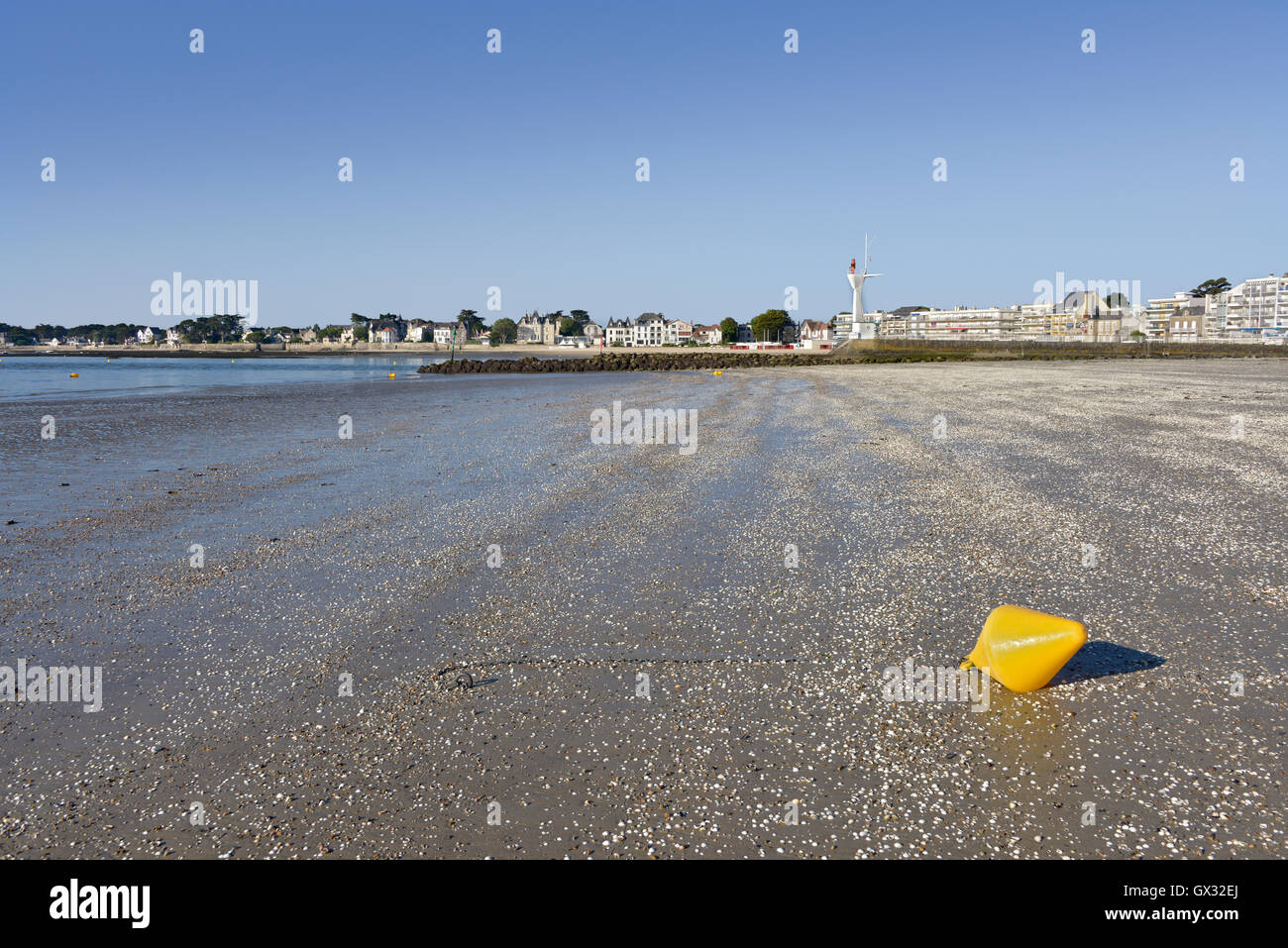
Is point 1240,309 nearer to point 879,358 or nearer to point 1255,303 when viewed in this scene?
point 1255,303

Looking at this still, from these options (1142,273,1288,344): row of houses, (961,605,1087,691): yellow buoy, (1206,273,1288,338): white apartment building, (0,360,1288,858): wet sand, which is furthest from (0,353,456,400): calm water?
(1206,273,1288,338): white apartment building

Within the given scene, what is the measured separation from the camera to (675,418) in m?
22.8

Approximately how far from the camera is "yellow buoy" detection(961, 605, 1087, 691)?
4.67m

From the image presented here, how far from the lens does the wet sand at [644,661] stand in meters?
3.46

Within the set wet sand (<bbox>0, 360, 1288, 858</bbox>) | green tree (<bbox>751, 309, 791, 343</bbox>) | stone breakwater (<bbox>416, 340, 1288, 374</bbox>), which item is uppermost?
green tree (<bbox>751, 309, 791, 343</bbox>)

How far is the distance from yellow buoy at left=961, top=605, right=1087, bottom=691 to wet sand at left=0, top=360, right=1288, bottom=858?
18cm

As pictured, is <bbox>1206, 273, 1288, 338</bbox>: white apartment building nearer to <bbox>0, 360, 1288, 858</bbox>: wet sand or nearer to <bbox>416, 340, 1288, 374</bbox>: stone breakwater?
<bbox>416, 340, 1288, 374</bbox>: stone breakwater

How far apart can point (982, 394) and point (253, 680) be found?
29.1 m

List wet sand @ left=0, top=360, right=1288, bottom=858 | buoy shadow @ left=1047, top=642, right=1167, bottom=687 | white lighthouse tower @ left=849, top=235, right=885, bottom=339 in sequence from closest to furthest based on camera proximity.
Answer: wet sand @ left=0, top=360, right=1288, bottom=858, buoy shadow @ left=1047, top=642, right=1167, bottom=687, white lighthouse tower @ left=849, top=235, right=885, bottom=339

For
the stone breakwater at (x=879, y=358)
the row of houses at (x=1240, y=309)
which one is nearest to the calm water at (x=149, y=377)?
the stone breakwater at (x=879, y=358)

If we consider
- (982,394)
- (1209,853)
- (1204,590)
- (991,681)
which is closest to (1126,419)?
(982,394)

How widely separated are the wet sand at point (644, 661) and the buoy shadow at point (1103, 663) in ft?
0.11
